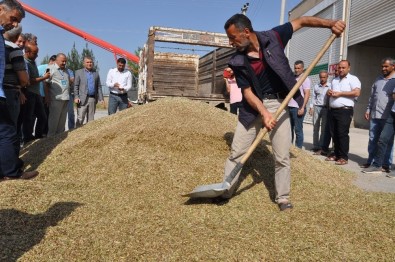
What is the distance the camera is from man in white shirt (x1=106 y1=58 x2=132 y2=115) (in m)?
7.56

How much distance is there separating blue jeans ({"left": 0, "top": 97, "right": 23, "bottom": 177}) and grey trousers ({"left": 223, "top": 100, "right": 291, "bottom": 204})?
212cm

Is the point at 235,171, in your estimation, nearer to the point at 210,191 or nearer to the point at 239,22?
the point at 210,191

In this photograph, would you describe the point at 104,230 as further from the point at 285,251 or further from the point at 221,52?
the point at 221,52

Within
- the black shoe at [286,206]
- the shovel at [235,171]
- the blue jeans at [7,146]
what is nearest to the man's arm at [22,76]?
the blue jeans at [7,146]

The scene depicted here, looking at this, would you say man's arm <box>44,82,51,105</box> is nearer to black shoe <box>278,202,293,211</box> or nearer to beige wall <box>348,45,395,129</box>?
black shoe <box>278,202,293,211</box>

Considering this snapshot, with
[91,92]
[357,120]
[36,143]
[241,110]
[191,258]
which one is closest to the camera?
Result: [191,258]

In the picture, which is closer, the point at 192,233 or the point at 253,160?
the point at 192,233

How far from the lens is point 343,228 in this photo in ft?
8.91

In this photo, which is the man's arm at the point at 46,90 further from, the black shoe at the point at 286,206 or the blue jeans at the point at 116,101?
the black shoe at the point at 286,206

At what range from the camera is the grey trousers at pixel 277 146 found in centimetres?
322

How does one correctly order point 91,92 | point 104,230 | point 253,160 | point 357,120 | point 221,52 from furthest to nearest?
point 357,120
point 221,52
point 91,92
point 253,160
point 104,230

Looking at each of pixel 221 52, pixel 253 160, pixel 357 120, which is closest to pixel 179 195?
pixel 253 160

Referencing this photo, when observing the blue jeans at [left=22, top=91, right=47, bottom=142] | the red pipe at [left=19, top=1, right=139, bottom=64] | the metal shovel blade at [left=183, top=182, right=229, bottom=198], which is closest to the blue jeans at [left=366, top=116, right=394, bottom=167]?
the metal shovel blade at [left=183, top=182, right=229, bottom=198]

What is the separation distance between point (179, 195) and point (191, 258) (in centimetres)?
120
